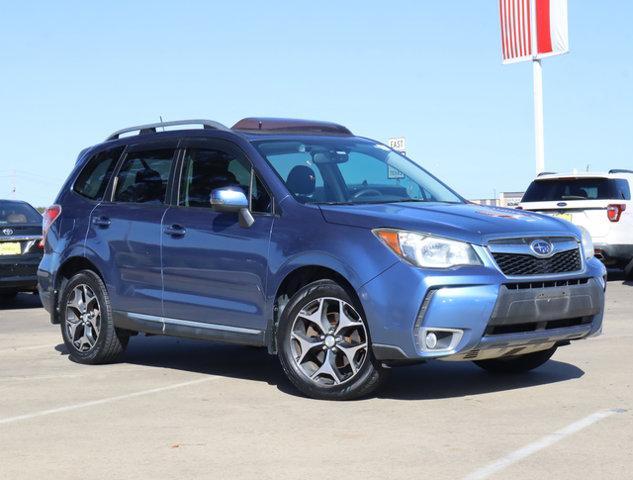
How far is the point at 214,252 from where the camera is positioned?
8.26 m

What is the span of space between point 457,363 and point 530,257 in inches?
85.8

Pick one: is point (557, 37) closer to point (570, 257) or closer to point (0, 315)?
point (0, 315)

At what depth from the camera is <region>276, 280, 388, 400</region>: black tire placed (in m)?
7.37

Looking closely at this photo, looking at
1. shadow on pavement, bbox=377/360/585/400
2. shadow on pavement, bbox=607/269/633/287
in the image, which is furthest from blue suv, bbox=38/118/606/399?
shadow on pavement, bbox=607/269/633/287

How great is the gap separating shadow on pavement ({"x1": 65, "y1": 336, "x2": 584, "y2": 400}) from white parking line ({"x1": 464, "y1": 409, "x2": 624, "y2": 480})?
1.17 m

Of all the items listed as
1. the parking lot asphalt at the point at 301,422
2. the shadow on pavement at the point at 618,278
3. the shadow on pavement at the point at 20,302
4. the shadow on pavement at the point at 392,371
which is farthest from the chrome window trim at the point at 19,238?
the shadow on pavement at the point at 618,278

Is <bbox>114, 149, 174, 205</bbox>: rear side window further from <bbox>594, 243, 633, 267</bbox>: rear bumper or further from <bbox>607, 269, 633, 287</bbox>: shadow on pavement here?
<bbox>607, 269, 633, 287</bbox>: shadow on pavement

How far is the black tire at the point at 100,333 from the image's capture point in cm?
934

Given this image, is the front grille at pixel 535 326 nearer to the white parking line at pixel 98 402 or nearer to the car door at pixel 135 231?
the white parking line at pixel 98 402

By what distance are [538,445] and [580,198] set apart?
41.7 feet

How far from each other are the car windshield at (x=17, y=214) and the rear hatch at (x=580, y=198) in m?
7.23

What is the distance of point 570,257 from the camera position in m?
7.71

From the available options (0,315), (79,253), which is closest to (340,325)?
(79,253)

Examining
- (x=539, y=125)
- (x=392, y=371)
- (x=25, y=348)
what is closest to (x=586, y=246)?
(x=392, y=371)
